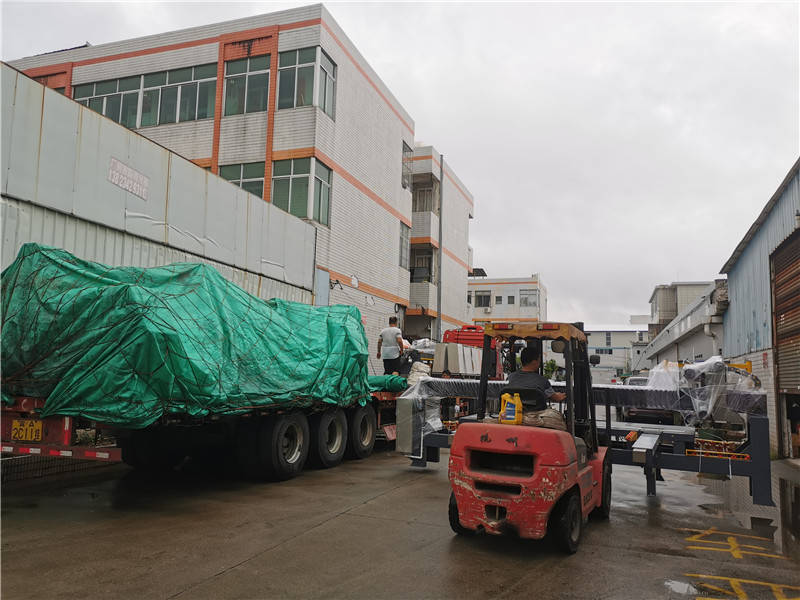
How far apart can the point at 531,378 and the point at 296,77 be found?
648 inches

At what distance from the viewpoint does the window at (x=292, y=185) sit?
19.2 metres

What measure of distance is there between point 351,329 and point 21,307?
5151 mm

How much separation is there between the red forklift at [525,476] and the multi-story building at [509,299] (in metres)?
53.0

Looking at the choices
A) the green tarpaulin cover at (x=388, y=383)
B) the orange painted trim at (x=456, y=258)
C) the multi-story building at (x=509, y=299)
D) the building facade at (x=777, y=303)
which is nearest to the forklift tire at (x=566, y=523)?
the green tarpaulin cover at (x=388, y=383)

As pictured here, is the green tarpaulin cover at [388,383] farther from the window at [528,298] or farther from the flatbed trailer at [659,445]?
the window at [528,298]

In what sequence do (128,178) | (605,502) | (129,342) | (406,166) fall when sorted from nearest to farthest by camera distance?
(129,342) < (605,502) < (128,178) < (406,166)

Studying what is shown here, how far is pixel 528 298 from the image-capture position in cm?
6012

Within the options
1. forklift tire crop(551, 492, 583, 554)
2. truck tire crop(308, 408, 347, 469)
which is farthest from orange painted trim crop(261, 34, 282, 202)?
forklift tire crop(551, 492, 583, 554)

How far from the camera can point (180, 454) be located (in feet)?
31.6

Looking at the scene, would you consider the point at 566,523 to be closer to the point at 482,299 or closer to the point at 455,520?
the point at 455,520

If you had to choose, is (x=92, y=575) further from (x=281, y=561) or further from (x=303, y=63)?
(x=303, y=63)

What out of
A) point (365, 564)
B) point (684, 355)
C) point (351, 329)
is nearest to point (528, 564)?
point (365, 564)

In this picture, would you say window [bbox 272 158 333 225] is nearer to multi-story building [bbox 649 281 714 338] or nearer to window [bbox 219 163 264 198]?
window [bbox 219 163 264 198]

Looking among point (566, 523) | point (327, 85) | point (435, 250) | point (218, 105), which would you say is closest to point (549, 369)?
point (435, 250)
